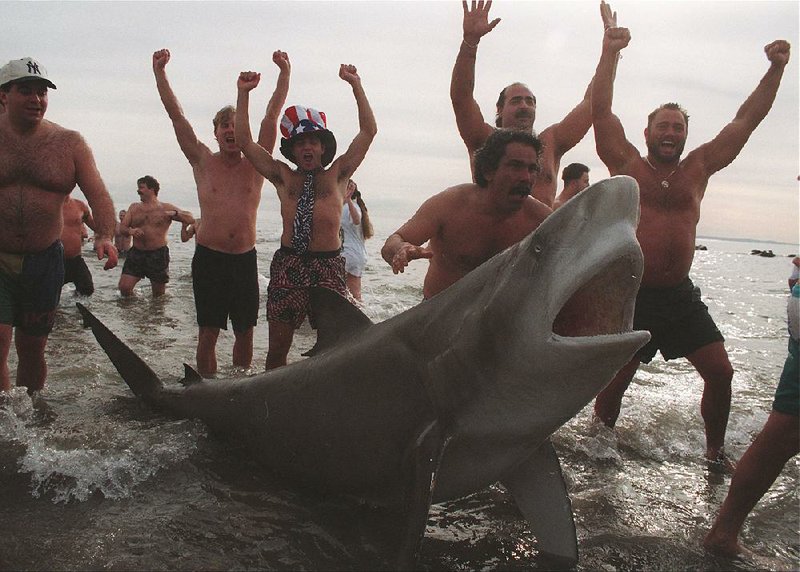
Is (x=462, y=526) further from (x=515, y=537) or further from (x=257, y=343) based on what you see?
(x=257, y=343)

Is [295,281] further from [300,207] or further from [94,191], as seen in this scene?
[94,191]

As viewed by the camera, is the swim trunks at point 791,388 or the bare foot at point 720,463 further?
the bare foot at point 720,463

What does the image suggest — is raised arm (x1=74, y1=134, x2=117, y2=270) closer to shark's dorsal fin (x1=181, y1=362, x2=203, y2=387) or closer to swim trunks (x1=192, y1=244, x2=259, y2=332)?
shark's dorsal fin (x1=181, y1=362, x2=203, y2=387)

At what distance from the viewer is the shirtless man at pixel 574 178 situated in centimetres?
873

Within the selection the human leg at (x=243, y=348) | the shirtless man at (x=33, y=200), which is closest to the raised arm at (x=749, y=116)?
the human leg at (x=243, y=348)

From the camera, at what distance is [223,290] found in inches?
251

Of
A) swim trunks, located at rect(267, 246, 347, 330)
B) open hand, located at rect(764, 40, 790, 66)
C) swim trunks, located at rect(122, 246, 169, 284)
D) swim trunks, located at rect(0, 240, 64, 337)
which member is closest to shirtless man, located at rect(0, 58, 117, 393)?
swim trunks, located at rect(0, 240, 64, 337)

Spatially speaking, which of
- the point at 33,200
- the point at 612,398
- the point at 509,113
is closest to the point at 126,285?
the point at 33,200

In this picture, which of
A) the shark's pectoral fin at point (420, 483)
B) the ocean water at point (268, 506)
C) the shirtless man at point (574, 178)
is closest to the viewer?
the shark's pectoral fin at point (420, 483)

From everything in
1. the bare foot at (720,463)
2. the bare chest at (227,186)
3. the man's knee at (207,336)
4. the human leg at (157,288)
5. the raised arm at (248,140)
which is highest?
the raised arm at (248,140)

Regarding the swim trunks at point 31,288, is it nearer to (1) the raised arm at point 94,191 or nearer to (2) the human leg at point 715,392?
(1) the raised arm at point 94,191

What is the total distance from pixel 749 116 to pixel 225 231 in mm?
4661

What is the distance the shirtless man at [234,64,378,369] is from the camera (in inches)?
226

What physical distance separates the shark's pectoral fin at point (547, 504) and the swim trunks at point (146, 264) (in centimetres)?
1049
